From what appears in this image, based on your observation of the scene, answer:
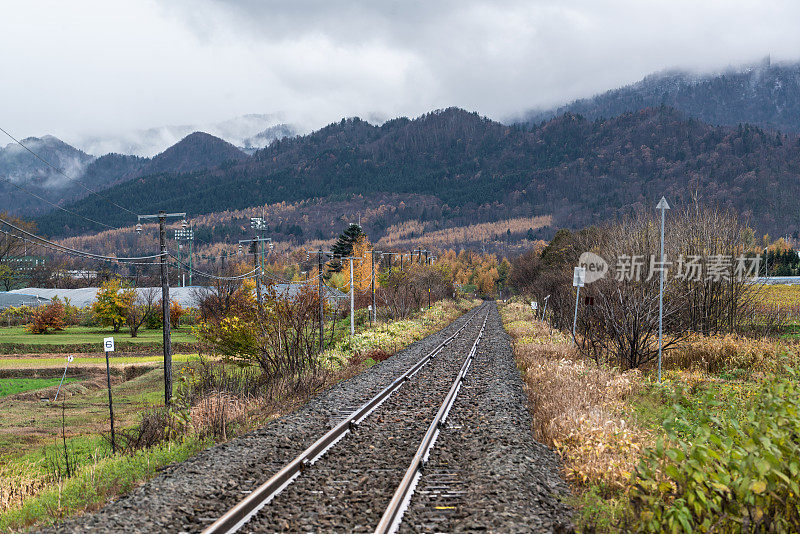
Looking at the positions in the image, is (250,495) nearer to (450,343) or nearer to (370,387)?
(370,387)

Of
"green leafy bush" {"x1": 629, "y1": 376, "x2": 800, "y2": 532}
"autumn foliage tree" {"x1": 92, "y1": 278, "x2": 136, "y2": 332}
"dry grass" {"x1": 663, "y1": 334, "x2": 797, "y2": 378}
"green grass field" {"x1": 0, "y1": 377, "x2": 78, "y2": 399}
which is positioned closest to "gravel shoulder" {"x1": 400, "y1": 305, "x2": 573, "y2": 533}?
"green leafy bush" {"x1": 629, "y1": 376, "x2": 800, "y2": 532}

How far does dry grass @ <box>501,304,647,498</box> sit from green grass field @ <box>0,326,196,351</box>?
127 ft

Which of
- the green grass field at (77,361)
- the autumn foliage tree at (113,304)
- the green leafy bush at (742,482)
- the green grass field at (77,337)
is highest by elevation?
the green leafy bush at (742,482)

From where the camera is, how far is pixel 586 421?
9492 millimetres

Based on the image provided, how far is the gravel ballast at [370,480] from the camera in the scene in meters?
6.48

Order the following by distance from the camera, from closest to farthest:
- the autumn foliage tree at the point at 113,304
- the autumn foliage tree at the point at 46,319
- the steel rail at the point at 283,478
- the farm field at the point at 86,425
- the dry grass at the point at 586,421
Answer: the steel rail at the point at 283,478 < the dry grass at the point at 586,421 < the farm field at the point at 86,425 < the autumn foliage tree at the point at 46,319 < the autumn foliage tree at the point at 113,304

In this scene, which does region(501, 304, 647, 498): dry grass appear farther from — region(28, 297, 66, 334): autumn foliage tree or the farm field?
region(28, 297, 66, 334): autumn foliage tree

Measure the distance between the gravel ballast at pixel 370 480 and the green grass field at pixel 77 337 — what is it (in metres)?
39.5

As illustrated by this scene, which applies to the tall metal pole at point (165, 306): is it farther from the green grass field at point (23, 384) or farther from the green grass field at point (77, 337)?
the green grass field at point (77, 337)

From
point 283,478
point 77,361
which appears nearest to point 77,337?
point 77,361

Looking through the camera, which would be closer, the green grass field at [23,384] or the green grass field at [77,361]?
the green grass field at [23,384]

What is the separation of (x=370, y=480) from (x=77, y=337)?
50.1m

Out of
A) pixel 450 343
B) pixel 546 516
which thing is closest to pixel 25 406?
pixel 450 343

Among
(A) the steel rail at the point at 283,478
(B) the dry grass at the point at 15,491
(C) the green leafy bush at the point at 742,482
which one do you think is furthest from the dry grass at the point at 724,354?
(B) the dry grass at the point at 15,491
